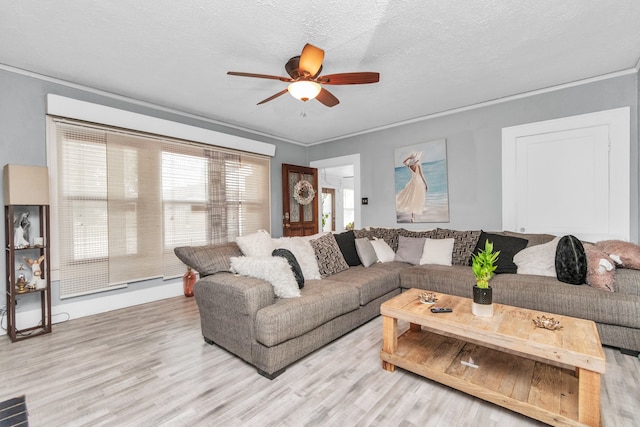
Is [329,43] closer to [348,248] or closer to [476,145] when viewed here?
[348,248]

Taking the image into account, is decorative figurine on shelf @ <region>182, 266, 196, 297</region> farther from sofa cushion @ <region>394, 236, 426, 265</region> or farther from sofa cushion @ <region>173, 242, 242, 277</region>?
sofa cushion @ <region>394, 236, 426, 265</region>

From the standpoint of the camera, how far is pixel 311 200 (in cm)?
563

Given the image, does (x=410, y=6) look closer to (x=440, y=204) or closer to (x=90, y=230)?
(x=440, y=204)

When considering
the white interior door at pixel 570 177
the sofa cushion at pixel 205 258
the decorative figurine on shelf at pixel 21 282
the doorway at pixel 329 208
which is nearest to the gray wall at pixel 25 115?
the decorative figurine on shelf at pixel 21 282

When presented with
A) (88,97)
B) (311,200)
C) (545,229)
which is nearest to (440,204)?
(545,229)

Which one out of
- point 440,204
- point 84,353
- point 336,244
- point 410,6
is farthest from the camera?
point 440,204

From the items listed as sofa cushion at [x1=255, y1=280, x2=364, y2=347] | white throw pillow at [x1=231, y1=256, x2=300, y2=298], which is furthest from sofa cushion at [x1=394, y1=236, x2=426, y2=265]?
white throw pillow at [x1=231, y1=256, x2=300, y2=298]

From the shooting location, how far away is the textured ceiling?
1.98 m

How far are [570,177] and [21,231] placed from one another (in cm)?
571

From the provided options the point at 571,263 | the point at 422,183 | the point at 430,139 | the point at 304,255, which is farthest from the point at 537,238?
the point at 304,255

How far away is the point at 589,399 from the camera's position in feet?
4.40

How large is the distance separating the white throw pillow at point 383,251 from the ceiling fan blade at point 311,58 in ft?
7.71

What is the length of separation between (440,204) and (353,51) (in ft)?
8.40

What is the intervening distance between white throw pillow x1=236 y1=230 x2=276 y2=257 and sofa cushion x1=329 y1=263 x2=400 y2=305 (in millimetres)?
723
